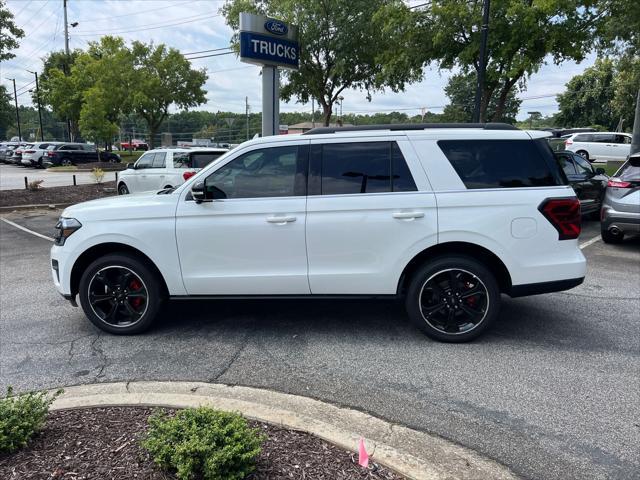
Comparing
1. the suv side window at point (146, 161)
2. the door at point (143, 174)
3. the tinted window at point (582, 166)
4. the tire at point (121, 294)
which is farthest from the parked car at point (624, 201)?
the suv side window at point (146, 161)

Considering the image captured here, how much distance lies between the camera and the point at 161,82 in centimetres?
3953

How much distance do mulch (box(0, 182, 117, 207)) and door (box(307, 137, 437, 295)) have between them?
12.7m

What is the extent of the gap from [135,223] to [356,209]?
207 cm

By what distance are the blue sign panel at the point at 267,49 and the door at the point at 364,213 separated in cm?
807

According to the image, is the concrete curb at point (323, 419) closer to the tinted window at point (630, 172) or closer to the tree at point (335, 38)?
the tinted window at point (630, 172)

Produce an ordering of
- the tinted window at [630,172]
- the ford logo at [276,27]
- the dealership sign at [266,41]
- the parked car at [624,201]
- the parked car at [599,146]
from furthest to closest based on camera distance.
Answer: the parked car at [599,146]
the ford logo at [276,27]
the dealership sign at [266,41]
the tinted window at [630,172]
the parked car at [624,201]

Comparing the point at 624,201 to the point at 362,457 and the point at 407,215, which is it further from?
the point at 362,457

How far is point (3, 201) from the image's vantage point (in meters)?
14.7

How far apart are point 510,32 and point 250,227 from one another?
38.1ft

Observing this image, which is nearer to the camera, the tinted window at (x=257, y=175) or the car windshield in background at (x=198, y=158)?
the tinted window at (x=257, y=175)

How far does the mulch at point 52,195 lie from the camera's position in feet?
49.0

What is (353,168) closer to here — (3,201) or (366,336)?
(366,336)

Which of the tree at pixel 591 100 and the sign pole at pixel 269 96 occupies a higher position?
the tree at pixel 591 100

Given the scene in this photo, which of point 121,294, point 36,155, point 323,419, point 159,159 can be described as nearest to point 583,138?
point 159,159
